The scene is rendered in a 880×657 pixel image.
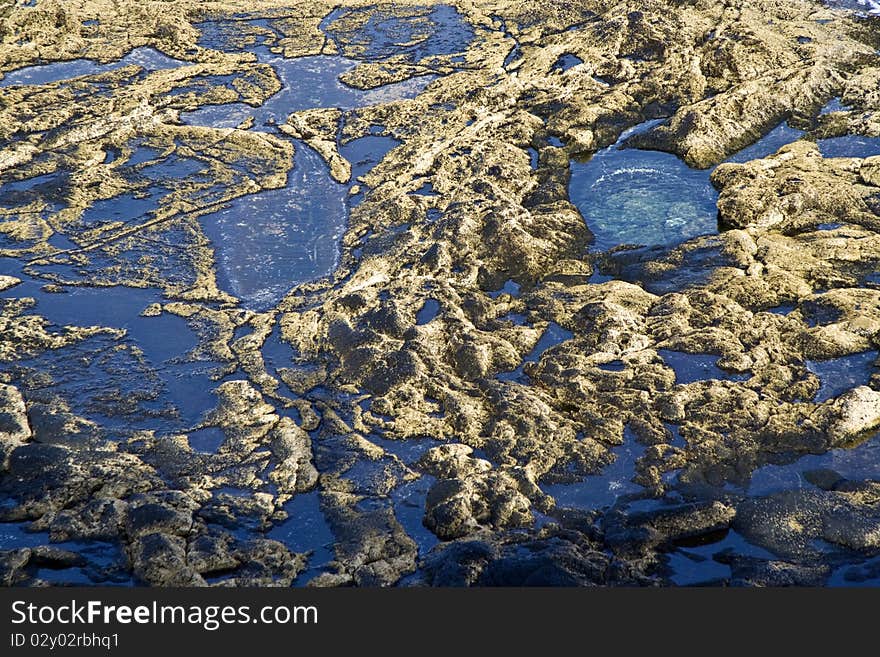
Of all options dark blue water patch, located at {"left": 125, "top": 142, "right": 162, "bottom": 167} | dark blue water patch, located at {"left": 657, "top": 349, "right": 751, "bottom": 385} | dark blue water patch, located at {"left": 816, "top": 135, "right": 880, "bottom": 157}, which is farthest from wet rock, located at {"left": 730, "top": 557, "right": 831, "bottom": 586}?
dark blue water patch, located at {"left": 125, "top": 142, "right": 162, "bottom": 167}

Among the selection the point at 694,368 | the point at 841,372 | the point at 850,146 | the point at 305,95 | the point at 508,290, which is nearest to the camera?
the point at 841,372

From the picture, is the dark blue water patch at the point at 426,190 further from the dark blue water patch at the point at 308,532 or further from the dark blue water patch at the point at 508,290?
the dark blue water patch at the point at 308,532

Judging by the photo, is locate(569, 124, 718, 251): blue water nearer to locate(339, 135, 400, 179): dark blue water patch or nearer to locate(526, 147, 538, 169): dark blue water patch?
locate(526, 147, 538, 169): dark blue water patch

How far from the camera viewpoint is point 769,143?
1068cm

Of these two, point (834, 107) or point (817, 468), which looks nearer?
point (817, 468)

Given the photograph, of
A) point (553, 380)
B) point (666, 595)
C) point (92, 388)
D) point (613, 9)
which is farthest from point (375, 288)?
point (613, 9)

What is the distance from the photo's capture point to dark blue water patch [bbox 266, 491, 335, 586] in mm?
6043

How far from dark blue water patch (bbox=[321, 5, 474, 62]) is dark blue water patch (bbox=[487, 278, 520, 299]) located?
18.9ft

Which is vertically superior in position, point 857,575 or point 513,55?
point 513,55

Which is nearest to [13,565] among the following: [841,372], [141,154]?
[841,372]

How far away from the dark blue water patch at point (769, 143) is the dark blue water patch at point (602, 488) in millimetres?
5161

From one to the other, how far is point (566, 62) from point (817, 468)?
7.82 metres

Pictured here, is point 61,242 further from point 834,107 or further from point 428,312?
point 834,107

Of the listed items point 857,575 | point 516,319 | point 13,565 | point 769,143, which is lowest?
point 13,565
